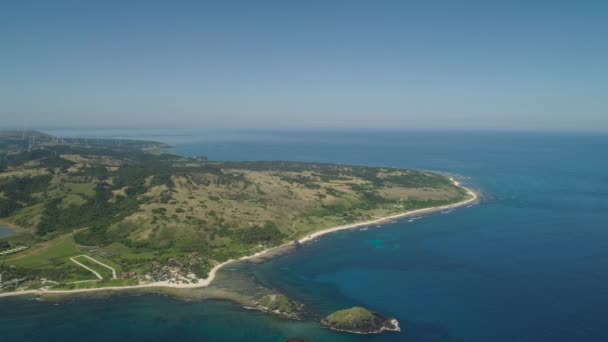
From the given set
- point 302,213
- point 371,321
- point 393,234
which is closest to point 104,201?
point 302,213

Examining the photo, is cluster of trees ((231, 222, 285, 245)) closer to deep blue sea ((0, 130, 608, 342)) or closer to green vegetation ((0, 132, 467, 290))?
green vegetation ((0, 132, 467, 290))

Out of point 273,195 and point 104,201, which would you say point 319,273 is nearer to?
point 273,195

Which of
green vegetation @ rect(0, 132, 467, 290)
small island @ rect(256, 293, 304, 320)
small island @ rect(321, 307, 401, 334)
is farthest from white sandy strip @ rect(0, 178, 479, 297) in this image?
small island @ rect(321, 307, 401, 334)

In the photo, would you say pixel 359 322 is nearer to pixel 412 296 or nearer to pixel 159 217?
pixel 412 296

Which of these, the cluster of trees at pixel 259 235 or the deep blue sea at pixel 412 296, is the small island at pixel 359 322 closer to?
the deep blue sea at pixel 412 296

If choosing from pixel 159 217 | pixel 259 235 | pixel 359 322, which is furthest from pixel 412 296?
pixel 159 217

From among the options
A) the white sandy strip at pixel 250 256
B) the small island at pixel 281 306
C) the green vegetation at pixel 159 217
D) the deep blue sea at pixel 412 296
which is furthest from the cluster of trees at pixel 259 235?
the small island at pixel 281 306
